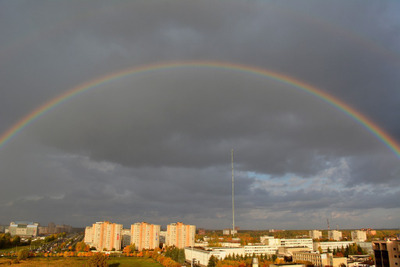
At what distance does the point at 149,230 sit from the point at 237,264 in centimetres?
4019

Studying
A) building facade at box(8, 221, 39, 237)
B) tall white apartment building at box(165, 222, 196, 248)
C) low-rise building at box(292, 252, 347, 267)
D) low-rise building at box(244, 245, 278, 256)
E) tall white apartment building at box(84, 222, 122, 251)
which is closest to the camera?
low-rise building at box(292, 252, 347, 267)

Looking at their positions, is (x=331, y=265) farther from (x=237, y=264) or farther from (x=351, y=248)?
(x=351, y=248)

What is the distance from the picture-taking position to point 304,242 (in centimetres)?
7456

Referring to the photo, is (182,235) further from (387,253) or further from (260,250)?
(387,253)

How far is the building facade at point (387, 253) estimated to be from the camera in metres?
24.2

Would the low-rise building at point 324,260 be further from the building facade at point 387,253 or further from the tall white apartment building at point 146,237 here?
the tall white apartment building at point 146,237

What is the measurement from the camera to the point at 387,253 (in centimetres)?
2491

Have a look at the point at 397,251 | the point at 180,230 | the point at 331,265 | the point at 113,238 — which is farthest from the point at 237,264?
the point at 113,238

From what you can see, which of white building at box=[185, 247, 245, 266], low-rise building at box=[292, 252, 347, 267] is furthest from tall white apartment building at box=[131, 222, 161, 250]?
low-rise building at box=[292, 252, 347, 267]

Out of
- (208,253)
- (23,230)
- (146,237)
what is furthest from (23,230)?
(208,253)

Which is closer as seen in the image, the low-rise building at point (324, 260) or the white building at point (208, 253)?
the low-rise building at point (324, 260)

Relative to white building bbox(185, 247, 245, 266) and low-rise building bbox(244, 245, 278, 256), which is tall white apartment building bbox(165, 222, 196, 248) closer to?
white building bbox(185, 247, 245, 266)

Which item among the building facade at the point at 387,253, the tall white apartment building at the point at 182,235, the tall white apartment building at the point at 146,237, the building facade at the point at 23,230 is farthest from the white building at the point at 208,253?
the building facade at the point at 23,230

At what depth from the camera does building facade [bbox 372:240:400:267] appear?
79.3 ft
